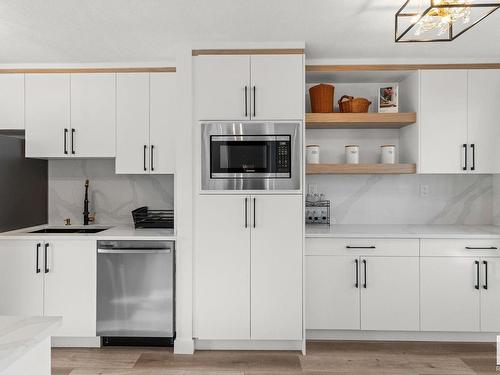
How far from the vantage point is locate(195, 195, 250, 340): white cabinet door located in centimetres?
308

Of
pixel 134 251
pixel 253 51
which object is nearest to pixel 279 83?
pixel 253 51

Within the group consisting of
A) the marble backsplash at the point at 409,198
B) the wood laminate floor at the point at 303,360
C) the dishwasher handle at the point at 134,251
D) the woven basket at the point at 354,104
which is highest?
the woven basket at the point at 354,104

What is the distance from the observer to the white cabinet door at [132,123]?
11.3 feet

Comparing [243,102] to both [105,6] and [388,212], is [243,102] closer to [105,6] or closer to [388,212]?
[105,6]

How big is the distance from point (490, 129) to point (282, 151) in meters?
1.77

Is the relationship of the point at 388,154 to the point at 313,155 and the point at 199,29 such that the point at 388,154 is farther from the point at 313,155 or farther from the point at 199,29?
the point at 199,29

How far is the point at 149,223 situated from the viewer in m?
3.53

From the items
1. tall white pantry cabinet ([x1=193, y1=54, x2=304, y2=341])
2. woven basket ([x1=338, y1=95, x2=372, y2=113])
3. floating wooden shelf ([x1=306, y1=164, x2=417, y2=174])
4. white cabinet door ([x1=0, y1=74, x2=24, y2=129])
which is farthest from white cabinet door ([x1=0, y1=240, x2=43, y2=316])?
woven basket ([x1=338, y1=95, x2=372, y2=113])

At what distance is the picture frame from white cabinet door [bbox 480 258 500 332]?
140 centimetres

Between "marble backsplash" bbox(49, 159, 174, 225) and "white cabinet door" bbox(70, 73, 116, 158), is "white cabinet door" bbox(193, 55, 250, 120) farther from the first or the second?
"marble backsplash" bbox(49, 159, 174, 225)

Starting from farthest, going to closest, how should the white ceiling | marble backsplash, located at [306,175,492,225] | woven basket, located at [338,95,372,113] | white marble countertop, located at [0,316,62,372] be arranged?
marble backsplash, located at [306,175,492,225]
woven basket, located at [338,95,372,113]
the white ceiling
white marble countertop, located at [0,316,62,372]

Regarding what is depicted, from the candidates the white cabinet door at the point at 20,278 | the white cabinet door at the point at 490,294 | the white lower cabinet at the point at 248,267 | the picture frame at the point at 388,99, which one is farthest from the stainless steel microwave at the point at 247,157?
the white cabinet door at the point at 490,294

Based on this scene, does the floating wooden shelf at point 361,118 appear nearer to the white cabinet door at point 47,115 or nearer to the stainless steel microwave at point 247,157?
the stainless steel microwave at point 247,157

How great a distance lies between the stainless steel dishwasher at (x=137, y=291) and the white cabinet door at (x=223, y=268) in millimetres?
247
